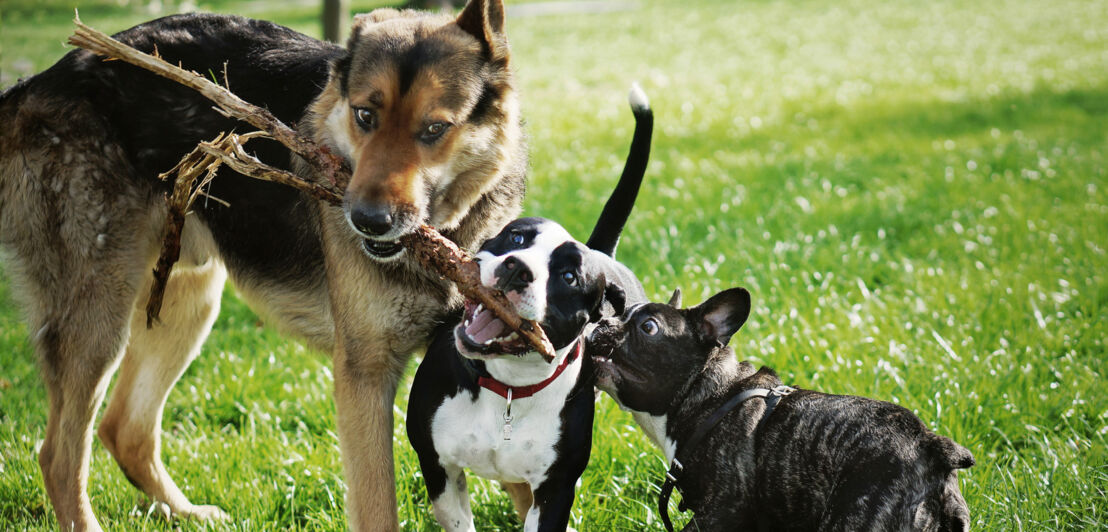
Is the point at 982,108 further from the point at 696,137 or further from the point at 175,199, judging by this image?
the point at 175,199

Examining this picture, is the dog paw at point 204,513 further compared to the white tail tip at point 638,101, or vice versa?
the white tail tip at point 638,101

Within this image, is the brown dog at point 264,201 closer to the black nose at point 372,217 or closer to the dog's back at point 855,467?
the black nose at point 372,217

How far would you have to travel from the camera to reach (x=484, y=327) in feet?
10.3

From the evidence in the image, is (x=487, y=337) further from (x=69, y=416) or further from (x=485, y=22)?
(x=69, y=416)

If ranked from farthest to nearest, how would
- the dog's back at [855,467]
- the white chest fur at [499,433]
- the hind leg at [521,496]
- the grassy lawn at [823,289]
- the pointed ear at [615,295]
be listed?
the grassy lawn at [823,289]
the hind leg at [521,496]
the pointed ear at [615,295]
the white chest fur at [499,433]
the dog's back at [855,467]

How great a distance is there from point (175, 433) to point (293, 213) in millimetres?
1580

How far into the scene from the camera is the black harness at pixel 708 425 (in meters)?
3.46

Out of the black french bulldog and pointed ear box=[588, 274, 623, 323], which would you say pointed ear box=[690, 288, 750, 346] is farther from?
pointed ear box=[588, 274, 623, 323]

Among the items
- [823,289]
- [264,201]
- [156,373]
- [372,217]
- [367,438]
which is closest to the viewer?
[372,217]

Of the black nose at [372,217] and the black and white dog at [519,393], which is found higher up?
the black nose at [372,217]

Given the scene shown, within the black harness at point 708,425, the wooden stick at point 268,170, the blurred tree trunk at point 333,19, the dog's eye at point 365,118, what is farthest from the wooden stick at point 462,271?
the blurred tree trunk at point 333,19

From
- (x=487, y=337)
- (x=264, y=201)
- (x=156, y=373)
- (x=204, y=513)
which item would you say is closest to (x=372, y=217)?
(x=487, y=337)

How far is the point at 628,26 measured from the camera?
22.7 m

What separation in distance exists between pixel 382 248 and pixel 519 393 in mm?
683
